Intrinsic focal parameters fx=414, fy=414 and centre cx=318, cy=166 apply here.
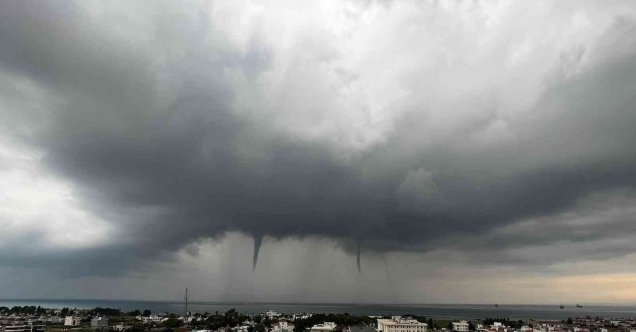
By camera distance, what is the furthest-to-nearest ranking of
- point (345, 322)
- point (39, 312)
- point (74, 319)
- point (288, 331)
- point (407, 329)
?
1. point (39, 312)
2. point (74, 319)
3. point (345, 322)
4. point (288, 331)
5. point (407, 329)

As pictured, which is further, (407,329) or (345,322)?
(345,322)

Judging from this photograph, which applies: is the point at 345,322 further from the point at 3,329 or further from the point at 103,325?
the point at 3,329

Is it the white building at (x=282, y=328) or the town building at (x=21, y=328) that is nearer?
the town building at (x=21, y=328)

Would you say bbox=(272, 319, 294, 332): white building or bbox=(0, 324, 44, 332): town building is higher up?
bbox=(0, 324, 44, 332): town building

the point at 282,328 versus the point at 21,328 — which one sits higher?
the point at 21,328

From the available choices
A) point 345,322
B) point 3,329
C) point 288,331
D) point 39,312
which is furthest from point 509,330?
point 39,312

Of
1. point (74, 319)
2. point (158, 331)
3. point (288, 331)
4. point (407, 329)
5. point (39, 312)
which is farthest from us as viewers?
point (39, 312)

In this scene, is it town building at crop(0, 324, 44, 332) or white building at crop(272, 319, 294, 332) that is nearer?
town building at crop(0, 324, 44, 332)

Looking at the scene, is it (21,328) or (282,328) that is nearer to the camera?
(21,328)

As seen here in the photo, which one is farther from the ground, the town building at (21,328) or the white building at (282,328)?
the town building at (21,328)

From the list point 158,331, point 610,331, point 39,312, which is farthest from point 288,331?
point 39,312
